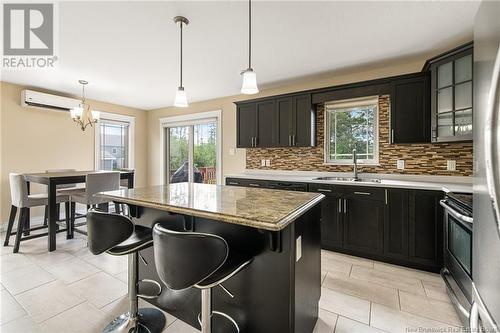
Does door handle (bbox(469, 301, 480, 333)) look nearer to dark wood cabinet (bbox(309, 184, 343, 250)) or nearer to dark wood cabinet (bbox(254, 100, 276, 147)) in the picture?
dark wood cabinet (bbox(309, 184, 343, 250))

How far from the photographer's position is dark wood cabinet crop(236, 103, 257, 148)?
404cm

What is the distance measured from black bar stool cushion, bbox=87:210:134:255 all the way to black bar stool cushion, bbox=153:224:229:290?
52 cm

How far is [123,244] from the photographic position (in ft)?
5.00

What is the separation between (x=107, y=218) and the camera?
143 cm

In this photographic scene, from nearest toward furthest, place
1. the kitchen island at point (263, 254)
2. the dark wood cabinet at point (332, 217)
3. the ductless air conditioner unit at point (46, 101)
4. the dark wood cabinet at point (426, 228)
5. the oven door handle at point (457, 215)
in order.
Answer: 1. the kitchen island at point (263, 254)
2. the oven door handle at point (457, 215)
3. the dark wood cabinet at point (426, 228)
4. the dark wood cabinet at point (332, 217)
5. the ductless air conditioner unit at point (46, 101)

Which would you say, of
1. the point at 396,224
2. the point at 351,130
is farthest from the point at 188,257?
the point at 351,130

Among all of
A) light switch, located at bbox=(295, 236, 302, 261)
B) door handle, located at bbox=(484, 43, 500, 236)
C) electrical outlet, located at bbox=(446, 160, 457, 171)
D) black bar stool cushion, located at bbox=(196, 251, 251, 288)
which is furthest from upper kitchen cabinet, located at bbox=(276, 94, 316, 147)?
door handle, located at bbox=(484, 43, 500, 236)

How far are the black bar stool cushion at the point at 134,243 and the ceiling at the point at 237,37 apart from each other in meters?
1.85

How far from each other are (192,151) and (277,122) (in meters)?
Answer: 2.43

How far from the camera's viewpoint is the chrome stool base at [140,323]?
5.32 ft

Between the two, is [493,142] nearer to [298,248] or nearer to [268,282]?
[298,248]

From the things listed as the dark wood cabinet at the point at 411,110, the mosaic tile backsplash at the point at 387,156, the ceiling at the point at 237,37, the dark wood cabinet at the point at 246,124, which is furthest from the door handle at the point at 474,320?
the dark wood cabinet at the point at 246,124

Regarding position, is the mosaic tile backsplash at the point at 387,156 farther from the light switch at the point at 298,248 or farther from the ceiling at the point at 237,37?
the light switch at the point at 298,248

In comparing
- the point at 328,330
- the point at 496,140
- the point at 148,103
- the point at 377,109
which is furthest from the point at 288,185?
the point at 148,103
